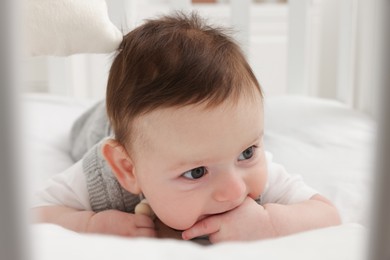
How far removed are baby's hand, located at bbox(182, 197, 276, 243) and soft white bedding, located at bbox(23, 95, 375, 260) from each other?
0.11m

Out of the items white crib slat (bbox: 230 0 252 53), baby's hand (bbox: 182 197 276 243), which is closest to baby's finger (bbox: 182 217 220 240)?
baby's hand (bbox: 182 197 276 243)

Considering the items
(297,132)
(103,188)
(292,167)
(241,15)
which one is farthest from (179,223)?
(241,15)

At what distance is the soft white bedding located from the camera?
0.43 meters

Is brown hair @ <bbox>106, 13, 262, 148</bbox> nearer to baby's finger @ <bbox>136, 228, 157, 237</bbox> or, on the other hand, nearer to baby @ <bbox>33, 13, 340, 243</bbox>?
baby @ <bbox>33, 13, 340, 243</bbox>

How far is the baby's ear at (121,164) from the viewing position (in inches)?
27.7

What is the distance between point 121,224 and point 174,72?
0.70 feet

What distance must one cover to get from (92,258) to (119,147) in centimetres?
29

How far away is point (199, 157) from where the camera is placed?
63cm

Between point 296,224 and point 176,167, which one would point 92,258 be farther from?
point 296,224

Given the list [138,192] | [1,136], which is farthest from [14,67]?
[138,192]

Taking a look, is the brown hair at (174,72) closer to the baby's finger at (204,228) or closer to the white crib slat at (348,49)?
the baby's finger at (204,228)

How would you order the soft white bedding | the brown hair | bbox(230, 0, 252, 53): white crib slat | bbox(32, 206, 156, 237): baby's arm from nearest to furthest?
1. the soft white bedding
2. the brown hair
3. bbox(32, 206, 156, 237): baby's arm
4. bbox(230, 0, 252, 53): white crib slat

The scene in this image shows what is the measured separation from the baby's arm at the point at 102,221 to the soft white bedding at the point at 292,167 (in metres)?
0.06

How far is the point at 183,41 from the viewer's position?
0.64 meters
